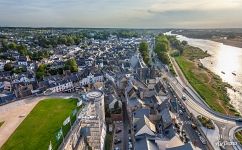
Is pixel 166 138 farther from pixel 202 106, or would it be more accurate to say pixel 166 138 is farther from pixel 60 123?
pixel 202 106

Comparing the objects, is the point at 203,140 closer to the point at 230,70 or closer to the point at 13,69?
the point at 230,70

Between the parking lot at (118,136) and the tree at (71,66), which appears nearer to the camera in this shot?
the parking lot at (118,136)

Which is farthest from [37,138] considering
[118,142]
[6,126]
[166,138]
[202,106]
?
[202,106]

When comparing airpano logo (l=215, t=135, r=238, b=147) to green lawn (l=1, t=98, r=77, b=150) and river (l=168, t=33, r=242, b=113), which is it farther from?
green lawn (l=1, t=98, r=77, b=150)

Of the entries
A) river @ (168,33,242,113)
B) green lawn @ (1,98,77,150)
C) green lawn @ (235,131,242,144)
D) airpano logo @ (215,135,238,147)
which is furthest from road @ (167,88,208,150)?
green lawn @ (1,98,77,150)

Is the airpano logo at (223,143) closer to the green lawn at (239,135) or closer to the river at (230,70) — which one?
the green lawn at (239,135)

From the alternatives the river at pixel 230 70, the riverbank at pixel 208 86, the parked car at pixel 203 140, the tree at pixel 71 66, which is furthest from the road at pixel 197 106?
the tree at pixel 71 66
